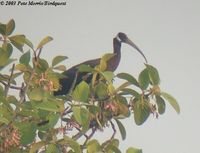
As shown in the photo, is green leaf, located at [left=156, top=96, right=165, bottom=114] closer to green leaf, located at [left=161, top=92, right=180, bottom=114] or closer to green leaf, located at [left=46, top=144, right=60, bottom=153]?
green leaf, located at [left=161, top=92, right=180, bottom=114]

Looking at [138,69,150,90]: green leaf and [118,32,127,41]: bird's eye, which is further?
[118,32,127,41]: bird's eye

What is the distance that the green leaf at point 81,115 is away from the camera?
96 centimetres

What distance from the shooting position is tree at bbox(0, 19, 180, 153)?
99 cm

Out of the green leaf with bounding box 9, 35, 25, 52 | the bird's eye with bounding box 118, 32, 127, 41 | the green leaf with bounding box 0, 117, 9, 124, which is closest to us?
the green leaf with bounding box 0, 117, 9, 124

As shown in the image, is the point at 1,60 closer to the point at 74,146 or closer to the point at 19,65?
the point at 19,65

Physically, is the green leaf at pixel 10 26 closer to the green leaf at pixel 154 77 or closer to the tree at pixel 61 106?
the tree at pixel 61 106

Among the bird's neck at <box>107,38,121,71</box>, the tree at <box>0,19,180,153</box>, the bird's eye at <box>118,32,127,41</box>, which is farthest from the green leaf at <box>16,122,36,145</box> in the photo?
the bird's eye at <box>118,32,127,41</box>

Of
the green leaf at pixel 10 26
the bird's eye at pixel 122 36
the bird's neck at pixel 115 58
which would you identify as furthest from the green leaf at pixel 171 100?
the bird's eye at pixel 122 36

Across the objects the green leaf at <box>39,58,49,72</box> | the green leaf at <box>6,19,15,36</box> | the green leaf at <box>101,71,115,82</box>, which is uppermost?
the green leaf at <box>6,19,15,36</box>

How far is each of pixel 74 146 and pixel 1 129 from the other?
162 mm

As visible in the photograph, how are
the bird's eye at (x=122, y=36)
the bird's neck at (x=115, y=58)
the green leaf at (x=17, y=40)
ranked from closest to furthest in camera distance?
the green leaf at (x=17, y=40) → the bird's neck at (x=115, y=58) → the bird's eye at (x=122, y=36)

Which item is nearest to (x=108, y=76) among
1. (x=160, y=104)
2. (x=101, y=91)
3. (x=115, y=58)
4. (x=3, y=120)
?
(x=101, y=91)

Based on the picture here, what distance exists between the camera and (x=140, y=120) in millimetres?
1078

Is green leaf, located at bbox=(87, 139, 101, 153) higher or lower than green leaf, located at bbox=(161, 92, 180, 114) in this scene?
lower
